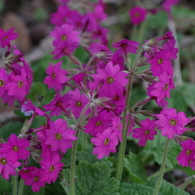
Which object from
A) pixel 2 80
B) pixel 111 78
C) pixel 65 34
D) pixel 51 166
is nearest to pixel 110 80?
pixel 111 78

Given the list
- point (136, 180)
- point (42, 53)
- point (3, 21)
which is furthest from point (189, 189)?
point (3, 21)

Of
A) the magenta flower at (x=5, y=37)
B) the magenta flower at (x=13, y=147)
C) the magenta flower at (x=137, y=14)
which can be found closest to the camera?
the magenta flower at (x=13, y=147)

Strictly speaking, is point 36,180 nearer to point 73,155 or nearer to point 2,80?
point 73,155

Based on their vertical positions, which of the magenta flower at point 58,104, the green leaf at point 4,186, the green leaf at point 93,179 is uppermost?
A: the magenta flower at point 58,104

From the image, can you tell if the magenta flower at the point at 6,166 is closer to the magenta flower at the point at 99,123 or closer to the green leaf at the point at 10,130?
the magenta flower at the point at 99,123

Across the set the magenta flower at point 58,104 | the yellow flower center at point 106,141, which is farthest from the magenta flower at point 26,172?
the yellow flower center at point 106,141

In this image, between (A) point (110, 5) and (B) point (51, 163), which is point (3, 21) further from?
(B) point (51, 163)
